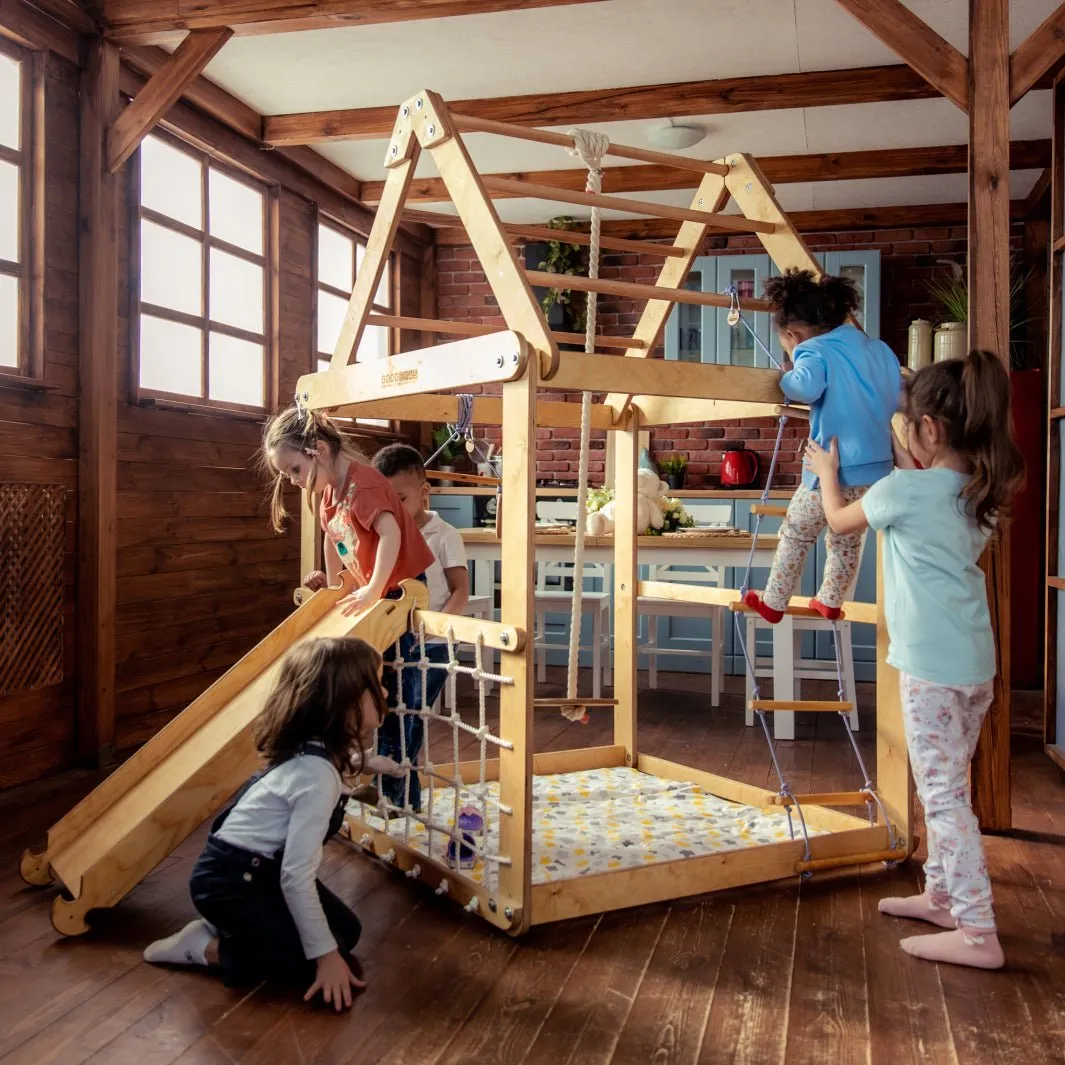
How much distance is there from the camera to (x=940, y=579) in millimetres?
2326

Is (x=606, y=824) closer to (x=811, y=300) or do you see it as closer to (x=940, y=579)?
(x=940, y=579)

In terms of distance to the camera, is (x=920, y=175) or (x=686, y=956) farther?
(x=920, y=175)

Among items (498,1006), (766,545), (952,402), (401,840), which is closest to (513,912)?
(498,1006)

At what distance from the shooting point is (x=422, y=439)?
291 inches

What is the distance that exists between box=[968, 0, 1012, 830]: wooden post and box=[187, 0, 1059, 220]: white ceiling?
2.66 feet

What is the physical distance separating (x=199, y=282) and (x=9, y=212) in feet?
3.87

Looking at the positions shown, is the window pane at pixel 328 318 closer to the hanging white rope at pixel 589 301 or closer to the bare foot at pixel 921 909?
the hanging white rope at pixel 589 301

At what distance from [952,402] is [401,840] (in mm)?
1762

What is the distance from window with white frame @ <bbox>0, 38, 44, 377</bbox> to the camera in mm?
3686

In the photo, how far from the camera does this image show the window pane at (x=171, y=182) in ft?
14.8

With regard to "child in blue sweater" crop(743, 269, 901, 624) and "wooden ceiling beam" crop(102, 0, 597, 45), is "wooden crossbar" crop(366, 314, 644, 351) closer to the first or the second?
"child in blue sweater" crop(743, 269, 901, 624)

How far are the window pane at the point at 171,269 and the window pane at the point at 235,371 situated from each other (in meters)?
0.26

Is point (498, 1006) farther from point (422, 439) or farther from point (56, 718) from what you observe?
point (422, 439)

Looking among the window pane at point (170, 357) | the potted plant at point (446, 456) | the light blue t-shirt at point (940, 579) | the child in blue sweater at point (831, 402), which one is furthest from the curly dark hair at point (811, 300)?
the potted plant at point (446, 456)
